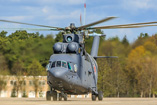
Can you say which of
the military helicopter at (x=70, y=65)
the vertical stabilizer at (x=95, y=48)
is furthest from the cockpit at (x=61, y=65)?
the vertical stabilizer at (x=95, y=48)

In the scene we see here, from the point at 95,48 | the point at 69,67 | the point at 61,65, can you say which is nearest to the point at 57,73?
the point at 61,65

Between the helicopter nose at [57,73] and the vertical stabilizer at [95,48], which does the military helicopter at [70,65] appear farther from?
the vertical stabilizer at [95,48]

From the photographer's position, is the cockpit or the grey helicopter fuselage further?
the cockpit

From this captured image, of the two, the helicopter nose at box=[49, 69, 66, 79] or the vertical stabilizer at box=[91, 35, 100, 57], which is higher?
the vertical stabilizer at box=[91, 35, 100, 57]

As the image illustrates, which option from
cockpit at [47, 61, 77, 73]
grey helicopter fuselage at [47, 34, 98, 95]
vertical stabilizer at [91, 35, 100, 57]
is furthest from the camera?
vertical stabilizer at [91, 35, 100, 57]

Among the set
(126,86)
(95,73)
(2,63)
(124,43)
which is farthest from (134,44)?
(126,86)

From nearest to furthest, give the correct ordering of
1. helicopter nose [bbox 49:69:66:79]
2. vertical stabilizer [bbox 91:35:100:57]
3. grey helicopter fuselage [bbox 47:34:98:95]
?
helicopter nose [bbox 49:69:66:79] → grey helicopter fuselage [bbox 47:34:98:95] → vertical stabilizer [bbox 91:35:100:57]

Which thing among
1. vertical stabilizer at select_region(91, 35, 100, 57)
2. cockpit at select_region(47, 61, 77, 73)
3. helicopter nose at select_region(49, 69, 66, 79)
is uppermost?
vertical stabilizer at select_region(91, 35, 100, 57)

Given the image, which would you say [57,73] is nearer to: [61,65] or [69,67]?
[61,65]

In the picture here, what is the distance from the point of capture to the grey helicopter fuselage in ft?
99.8

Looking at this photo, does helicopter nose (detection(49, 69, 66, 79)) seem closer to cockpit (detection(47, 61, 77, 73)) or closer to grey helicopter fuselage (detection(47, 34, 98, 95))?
grey helicopter fuselage (detection(47, 34, 98, 95))

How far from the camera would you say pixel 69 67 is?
30984 mm

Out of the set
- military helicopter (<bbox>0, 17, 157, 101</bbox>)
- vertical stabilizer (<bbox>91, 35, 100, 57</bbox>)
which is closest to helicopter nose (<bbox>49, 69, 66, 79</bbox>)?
military helicopter (<bbox>0, 17, 157, 101</bbox>)

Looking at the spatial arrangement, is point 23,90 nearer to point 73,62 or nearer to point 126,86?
point 126,86
